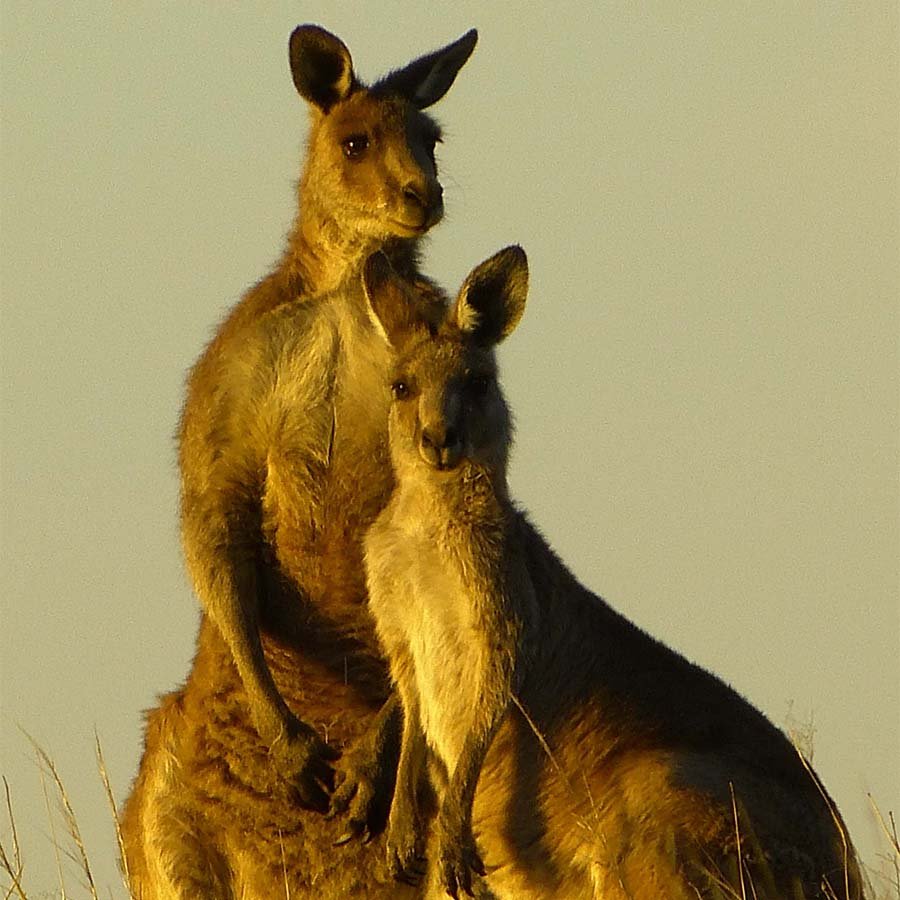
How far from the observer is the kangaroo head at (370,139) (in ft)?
31.3

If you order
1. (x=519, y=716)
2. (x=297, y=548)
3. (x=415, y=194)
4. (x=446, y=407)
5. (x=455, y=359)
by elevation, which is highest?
(x=415, y=194)

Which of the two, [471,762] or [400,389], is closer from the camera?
[471,762]

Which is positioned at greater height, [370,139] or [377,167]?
[370,139]

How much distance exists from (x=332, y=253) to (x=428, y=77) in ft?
2.03

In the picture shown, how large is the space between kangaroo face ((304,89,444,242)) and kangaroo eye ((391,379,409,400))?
1.51ft

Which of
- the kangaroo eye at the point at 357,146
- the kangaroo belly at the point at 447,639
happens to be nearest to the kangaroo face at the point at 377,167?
the kangaroo eye at the point at 357,146

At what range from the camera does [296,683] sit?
385 inches

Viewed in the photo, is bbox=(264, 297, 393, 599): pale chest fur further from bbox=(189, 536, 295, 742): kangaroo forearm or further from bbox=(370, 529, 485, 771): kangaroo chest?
bbox=(370, 529, 485, 771): kangaroo chest

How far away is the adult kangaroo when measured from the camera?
9.56 meters

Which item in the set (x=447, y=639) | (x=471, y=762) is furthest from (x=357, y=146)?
(x=471, y=762)

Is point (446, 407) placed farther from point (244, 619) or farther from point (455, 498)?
point (244, 619)

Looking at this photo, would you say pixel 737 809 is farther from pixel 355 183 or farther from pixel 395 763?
pixel 355 183

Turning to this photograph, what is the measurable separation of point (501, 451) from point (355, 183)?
906mm

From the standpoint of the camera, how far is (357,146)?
9711 millimetres
